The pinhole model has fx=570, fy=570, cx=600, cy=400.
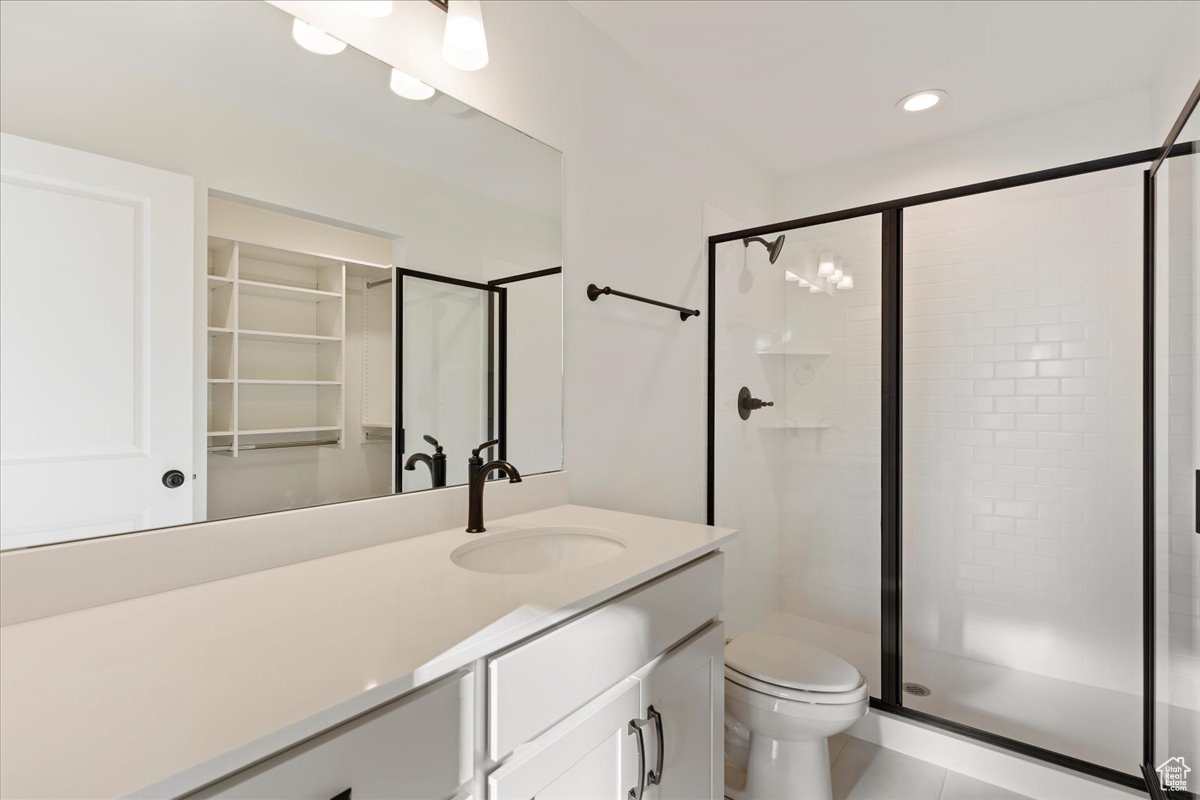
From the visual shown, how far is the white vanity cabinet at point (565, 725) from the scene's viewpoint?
0.62 meters

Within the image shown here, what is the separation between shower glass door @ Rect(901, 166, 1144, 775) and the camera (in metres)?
2.07

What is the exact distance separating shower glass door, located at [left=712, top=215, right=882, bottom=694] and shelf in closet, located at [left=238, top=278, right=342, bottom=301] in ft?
5.33

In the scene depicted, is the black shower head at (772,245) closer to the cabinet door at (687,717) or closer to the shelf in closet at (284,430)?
the cabinet door at (687,717)

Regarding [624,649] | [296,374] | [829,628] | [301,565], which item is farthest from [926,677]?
[296,374]

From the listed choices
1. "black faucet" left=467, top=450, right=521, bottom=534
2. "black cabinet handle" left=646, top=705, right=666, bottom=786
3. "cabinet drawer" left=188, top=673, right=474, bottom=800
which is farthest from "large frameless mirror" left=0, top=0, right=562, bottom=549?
"black cabinet handle" left=646, top=705, right=666, bottom=786

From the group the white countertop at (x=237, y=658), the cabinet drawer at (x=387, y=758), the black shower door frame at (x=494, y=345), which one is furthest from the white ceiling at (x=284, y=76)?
the cabinet drawer at (x=387, y=758)

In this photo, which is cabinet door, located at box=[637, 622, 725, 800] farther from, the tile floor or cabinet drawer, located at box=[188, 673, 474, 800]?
the tile floor

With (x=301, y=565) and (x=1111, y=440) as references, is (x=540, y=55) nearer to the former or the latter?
(x=301, y=565)

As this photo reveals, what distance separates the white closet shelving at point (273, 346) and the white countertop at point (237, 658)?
0.88 feet

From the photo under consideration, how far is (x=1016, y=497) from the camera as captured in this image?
2299mm

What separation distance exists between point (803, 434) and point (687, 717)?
4.67 ft

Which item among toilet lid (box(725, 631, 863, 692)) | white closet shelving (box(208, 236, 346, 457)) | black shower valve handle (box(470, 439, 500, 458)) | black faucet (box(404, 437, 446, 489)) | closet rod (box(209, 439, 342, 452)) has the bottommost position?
toilet lid (box(725, 631, 863, 692))

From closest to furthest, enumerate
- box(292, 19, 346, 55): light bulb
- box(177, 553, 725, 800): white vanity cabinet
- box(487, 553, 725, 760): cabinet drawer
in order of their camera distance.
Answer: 1. box(177, 553, 725, 800): white vanity cabinet
2. box(487, 553, 725, 760): cabinet drawer
3. box(292, 19, 346, 55): light bulb

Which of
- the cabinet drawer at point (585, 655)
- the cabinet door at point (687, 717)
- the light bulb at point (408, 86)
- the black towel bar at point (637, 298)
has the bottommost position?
the cabinet door at point (687, 717)
